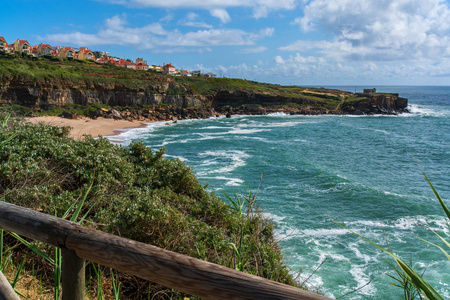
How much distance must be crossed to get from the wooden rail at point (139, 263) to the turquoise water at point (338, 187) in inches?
44.8

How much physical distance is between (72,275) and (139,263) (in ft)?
1.91

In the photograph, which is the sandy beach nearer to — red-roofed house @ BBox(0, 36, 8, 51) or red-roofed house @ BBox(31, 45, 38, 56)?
red-roofed house @ BBox(0, 36, 8, 51)

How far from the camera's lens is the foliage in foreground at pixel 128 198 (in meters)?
5.05

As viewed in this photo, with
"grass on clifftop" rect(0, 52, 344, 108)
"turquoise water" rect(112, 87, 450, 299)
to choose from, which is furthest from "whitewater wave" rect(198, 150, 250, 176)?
"grass on clifftop" rect(0, 52, 344, 108)

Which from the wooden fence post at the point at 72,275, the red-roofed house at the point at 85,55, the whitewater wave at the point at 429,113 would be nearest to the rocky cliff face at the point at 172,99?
the whitewater wave at the point at 429,113

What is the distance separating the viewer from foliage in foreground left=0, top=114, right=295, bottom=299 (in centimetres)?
505

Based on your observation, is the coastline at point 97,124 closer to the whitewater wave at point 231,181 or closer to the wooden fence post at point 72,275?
the whitewater wave at point 231,181

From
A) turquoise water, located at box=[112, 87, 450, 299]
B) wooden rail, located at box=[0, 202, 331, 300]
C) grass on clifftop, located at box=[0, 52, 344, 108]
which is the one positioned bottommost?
turquoise water, located at box=[112, 87, 450, 299]

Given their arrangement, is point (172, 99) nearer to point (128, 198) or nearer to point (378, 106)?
point (378, 106)

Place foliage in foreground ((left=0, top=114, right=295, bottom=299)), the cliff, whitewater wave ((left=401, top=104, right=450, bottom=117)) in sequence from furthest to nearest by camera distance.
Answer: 1. whitewater wave ((left=401, top=104, right=450, bottom=117))
2. the cliff
3. foliage in foreground ((left=0, top=114, right=295, bottom=299))

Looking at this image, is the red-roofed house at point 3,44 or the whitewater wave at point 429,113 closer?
the whitewater wave at point 429,113

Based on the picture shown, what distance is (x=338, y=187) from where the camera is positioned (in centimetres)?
1861

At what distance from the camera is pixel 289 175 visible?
69.1ft

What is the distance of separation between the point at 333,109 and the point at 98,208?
72.3 meters
